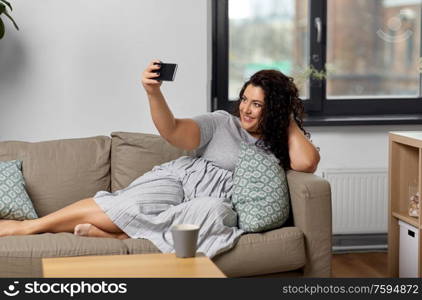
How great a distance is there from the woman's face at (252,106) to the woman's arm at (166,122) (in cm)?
21

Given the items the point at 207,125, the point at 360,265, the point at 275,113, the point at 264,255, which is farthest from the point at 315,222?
the point at 360,265

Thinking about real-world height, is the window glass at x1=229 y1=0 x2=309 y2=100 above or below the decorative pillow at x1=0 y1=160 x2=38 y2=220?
above

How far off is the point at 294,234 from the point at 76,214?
84 centimetres

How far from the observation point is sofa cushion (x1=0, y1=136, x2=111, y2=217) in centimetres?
335

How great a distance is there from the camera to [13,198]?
10.4 feet

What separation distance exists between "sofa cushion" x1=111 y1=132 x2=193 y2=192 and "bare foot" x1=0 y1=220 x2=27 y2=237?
0.49 m

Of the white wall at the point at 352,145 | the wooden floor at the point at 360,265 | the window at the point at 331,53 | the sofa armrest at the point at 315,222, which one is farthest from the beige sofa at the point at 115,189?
the white wall at the point at 352,145

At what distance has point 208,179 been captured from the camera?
323cm

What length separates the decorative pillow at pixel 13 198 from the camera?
10.4 feet

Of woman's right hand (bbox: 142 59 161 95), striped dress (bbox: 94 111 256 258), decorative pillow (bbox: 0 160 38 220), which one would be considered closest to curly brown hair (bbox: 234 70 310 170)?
striped dress (bbox: 94 111 256 258)

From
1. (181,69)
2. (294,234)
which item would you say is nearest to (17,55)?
(181,69)

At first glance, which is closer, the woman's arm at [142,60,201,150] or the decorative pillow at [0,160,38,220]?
the woman's arm at [142,60,201,150]

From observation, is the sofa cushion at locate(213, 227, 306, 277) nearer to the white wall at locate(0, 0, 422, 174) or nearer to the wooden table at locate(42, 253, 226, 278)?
the wooden table at locate(42, 253, 226, 278)

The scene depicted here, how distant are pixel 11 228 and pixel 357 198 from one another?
1970 millimetres
